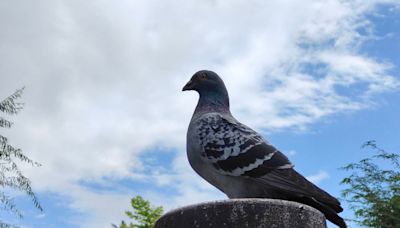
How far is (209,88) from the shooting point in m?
4.84

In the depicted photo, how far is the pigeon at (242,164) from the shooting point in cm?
399

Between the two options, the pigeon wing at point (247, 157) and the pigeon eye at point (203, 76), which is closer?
the pigeon wing at point (247, 157)

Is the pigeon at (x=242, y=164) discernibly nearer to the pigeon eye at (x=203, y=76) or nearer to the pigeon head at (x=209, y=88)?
the pigeon head at (x=209, y=88)

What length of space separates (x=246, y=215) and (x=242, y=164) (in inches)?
32.1

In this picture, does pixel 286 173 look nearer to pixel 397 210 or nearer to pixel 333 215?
pixel 333 215

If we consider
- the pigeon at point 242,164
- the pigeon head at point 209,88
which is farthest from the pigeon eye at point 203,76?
the pigeon at point 242,164

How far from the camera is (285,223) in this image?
346 cm

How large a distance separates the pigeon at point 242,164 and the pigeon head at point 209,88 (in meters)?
0.07

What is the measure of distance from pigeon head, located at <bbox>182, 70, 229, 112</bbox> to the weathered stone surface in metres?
1.43

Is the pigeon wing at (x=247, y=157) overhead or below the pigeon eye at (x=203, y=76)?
below

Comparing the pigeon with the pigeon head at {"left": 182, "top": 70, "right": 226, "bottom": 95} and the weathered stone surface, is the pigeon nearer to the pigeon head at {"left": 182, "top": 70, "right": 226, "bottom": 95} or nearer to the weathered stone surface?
the pigeon head at {"left": 182, "top": 70, "right": 226, "bottom": 95}

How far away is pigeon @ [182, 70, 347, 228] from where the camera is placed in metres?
3.99

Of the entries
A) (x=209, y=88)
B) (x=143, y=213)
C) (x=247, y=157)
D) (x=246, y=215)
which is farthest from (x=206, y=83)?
(x=143, y=213)

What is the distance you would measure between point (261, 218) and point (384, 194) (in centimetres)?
1408
